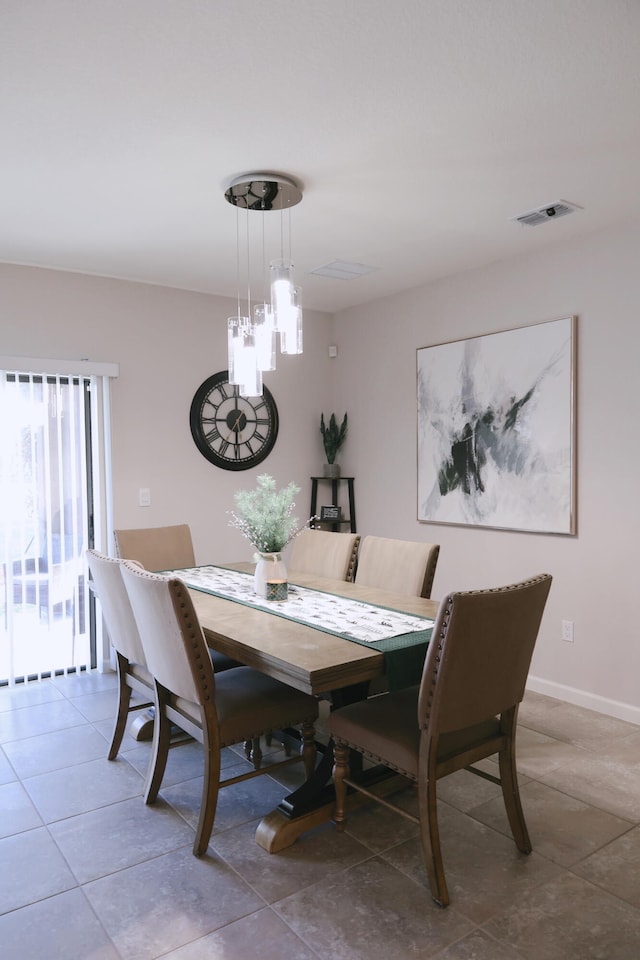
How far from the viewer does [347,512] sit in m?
5.24

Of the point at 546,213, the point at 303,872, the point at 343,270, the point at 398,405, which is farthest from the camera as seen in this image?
the point at 398,405

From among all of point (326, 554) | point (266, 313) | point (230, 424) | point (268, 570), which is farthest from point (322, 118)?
point (230, 424)

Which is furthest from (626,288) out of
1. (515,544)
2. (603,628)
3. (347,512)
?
(347,512)

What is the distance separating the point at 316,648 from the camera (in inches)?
85.7

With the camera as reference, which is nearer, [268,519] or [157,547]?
[268,519]

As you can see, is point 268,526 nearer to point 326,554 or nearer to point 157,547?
point 326,554

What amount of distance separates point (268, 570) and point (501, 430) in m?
1.81

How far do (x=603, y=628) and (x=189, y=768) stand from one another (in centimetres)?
222

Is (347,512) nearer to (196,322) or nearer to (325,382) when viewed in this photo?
(325,382)

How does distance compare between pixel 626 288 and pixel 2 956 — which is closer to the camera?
pixel 2 956

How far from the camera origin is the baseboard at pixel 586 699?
11.2 ft

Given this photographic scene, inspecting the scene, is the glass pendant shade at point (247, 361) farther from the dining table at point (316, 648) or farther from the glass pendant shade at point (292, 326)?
the dining table at point (316, 648)

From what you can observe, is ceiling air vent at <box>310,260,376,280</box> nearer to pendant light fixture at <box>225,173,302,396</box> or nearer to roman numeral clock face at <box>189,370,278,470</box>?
pendant light fixture at <box>225,173,302,396</box>

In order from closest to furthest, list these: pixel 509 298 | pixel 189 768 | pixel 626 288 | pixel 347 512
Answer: pixel 189 768
pixel 626 288
pixel 509 298
pixel 347 512
